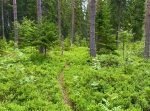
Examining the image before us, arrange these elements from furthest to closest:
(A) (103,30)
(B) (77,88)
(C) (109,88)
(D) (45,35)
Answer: (A) (103,30) → (D) (45,35) → (B) (77,88) → (C) (109,88)

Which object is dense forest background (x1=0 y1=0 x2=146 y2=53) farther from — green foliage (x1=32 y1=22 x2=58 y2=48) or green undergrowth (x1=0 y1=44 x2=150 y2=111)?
green undergrowth (x1=0 y1=44 x2=150 y2=111)

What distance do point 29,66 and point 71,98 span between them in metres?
4.20

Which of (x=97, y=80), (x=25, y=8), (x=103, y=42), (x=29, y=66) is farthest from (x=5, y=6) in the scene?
(x=97, y=80)

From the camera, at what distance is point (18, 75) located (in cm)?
970

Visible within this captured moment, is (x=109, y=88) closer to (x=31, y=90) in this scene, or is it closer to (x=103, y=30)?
(x=31, y=90)

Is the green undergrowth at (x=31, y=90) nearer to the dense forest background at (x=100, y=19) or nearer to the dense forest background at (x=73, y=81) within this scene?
the dense forest background at (x=73, y=81)

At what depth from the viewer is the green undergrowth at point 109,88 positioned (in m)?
8.03

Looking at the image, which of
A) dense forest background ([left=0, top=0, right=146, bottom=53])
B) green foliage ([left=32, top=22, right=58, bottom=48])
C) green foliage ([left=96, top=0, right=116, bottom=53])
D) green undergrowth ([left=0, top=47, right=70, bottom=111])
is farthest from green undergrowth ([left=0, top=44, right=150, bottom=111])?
green foliage ([left=96, top=0, right=116, bottom=53])

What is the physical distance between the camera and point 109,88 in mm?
9328

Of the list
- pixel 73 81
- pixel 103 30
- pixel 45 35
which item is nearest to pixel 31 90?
pixel 73 81

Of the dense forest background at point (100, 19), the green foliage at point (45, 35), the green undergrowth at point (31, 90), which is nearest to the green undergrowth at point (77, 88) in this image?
the green undergrowth at point (31, 90)

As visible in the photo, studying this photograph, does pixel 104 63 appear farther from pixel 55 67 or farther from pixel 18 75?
pixel 18 75

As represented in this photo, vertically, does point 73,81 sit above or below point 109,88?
above

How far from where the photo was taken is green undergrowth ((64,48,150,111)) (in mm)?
8031
